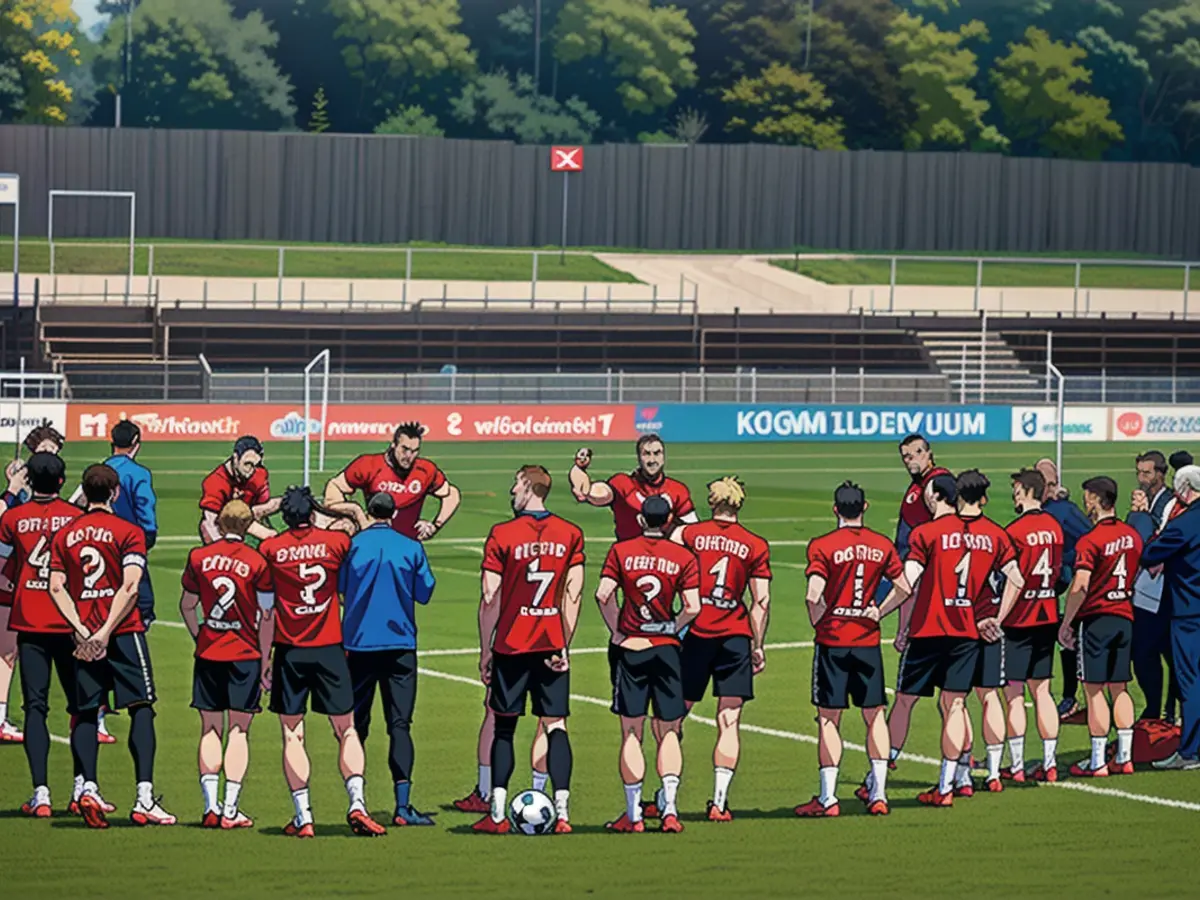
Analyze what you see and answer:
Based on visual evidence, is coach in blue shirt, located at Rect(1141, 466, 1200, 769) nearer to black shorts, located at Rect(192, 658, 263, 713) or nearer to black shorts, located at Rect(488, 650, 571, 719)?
black shorts, located at Rect(488, 650, 571, 719)

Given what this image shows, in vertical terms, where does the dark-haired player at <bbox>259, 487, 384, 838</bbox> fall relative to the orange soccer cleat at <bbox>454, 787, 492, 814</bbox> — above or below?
above

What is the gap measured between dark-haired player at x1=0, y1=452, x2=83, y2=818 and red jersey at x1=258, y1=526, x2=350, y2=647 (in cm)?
142

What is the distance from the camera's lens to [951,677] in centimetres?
1451

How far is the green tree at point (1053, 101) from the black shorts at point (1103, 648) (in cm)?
8149

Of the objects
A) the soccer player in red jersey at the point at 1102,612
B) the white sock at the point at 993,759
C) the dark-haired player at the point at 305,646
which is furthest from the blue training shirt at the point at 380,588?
the soccer player in red jersey at the point at 1102,612

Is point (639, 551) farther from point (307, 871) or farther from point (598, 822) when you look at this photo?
point (307, 871)

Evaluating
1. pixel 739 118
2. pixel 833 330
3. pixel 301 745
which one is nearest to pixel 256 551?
pixel 301 745

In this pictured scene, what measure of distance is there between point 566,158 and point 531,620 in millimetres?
63093

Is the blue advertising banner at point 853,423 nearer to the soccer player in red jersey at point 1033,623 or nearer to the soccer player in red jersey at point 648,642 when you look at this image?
the soccer player in red jersey at point 1033,623

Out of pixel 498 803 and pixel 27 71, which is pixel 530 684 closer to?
pixel 498 803

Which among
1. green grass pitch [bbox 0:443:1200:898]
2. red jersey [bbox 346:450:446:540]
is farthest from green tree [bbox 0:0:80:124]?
red jersey [bbox 346:450:446:540]

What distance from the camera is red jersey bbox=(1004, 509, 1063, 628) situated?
15.0 metres

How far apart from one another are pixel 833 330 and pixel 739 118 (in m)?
36.5

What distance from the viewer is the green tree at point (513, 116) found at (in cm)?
9012
